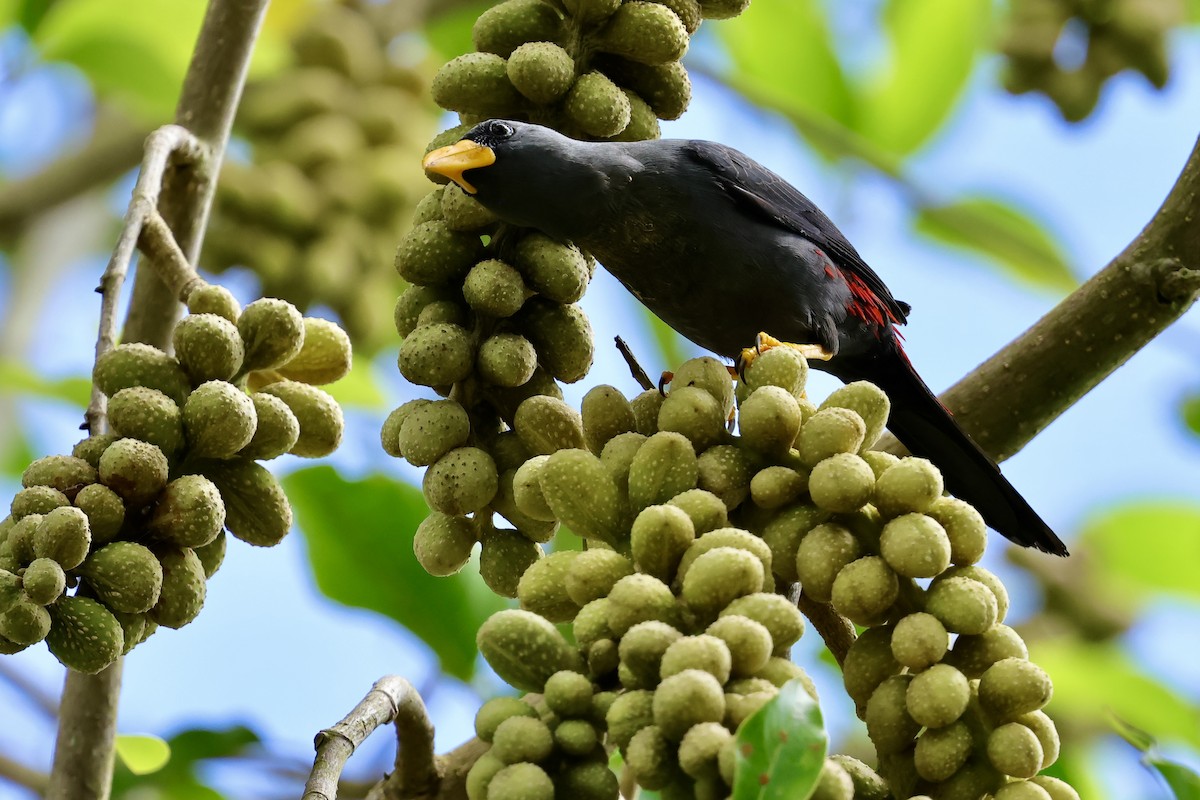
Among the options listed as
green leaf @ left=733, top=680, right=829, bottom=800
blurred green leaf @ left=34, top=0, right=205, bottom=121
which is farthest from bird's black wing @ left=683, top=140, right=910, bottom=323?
blurred green leaf @ left=34, top=0, right=205, bottom=121

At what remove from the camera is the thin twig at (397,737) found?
1.16m

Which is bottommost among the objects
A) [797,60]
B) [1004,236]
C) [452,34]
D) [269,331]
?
[269,331]

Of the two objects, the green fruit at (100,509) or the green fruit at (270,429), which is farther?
the green fruit at (270,429)

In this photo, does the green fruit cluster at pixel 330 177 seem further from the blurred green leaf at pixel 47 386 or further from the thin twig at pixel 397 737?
the thin twig at pixel 397 737

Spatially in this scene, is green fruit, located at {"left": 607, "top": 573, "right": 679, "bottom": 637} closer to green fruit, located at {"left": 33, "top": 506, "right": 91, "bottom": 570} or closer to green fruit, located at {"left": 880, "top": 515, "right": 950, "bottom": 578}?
green fruit, located at {"left": 880, "top": 515, "right": 950, "bottom": 578}

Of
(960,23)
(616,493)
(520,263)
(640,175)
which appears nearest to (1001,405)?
(640,175)

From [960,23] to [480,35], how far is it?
6.09 feet

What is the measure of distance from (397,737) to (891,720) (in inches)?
26.5

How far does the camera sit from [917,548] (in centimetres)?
115

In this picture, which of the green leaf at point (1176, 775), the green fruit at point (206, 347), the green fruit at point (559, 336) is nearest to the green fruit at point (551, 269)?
the green fruit at point (559, 336)

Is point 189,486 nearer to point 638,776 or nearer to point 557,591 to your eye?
point 557,591

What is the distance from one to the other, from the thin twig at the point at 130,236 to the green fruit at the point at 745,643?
2.40ft

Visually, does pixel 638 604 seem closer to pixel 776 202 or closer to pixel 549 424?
pixel 549 424

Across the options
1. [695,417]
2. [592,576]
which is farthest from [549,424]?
[592,576]
